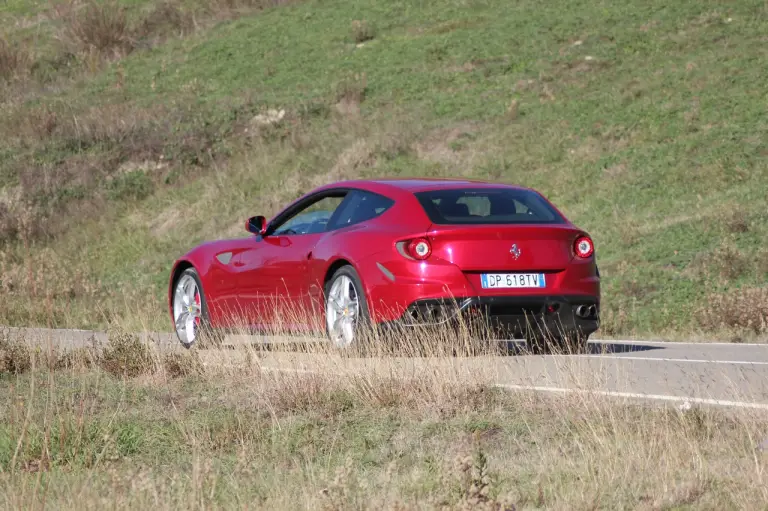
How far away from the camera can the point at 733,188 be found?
2061 centimetres

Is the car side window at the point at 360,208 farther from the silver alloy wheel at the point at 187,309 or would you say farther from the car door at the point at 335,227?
the silver alloy wheel at the point at 187,309

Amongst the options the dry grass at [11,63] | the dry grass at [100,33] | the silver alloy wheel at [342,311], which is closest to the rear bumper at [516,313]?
the silver alloy wheel at [342,311]

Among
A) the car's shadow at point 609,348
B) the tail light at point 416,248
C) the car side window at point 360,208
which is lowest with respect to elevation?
the car's shadow at point 609,348

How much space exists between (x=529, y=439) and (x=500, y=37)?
1161 inches

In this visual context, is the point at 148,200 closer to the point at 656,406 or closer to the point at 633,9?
the point at 633,9

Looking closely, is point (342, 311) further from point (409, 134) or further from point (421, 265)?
point (409, 134)

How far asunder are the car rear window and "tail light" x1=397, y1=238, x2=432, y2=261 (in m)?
0.24

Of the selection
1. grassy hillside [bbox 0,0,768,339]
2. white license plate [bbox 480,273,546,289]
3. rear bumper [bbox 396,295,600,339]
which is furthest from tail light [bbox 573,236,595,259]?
grassy hillside [bbox 0,0,768,339]

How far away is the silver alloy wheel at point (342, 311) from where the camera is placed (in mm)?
9781

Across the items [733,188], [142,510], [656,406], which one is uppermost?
[142,510]

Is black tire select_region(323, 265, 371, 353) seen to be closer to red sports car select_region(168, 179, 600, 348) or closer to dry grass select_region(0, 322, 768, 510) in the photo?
red sports car select_region(168, 179, 600, 348)

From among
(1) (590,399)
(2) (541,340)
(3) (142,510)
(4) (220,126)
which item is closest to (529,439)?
(1) (590,399)

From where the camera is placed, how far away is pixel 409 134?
28.5 m

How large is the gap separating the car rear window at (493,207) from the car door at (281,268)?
97 centimetres
